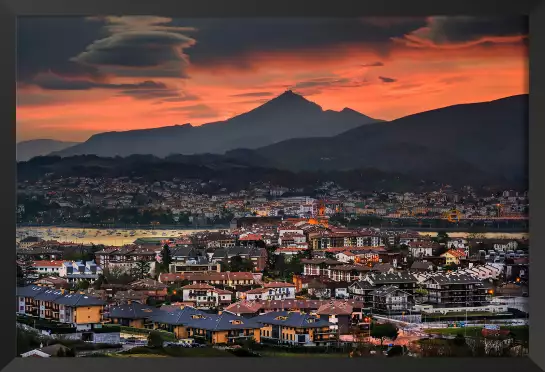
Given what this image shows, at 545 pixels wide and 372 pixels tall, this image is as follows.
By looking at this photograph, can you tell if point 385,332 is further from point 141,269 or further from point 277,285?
point 141,269

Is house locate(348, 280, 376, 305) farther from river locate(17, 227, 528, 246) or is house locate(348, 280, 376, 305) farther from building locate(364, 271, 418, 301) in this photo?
river locate(17, 227, 528, 246)

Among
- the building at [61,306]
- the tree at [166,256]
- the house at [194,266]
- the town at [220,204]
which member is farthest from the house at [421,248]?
the building at [61,306]

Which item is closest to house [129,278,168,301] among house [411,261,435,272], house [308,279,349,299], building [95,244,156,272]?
building [95,244,156,272]

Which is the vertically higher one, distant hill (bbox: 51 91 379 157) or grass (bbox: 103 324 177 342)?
distant hill (bbox: 51 91 379 157)

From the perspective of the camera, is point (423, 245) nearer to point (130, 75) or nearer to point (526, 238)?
point (526, 238)

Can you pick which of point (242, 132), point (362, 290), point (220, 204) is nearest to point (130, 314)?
point (220, 204)

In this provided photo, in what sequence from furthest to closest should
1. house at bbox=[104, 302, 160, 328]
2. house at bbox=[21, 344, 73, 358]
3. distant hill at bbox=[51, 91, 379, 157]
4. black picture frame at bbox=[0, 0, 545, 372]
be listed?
distant hill at bbox=[51, 91, 379, 157] < house at bbox=[104, 302, 160, 328] < house at bbox=[21, 344, 73, 358] < black picture frame at bbox=[0, 0, 545, 372]

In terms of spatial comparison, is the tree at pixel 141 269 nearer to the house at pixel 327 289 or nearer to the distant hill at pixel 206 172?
the distant hill at pixel 206 172
